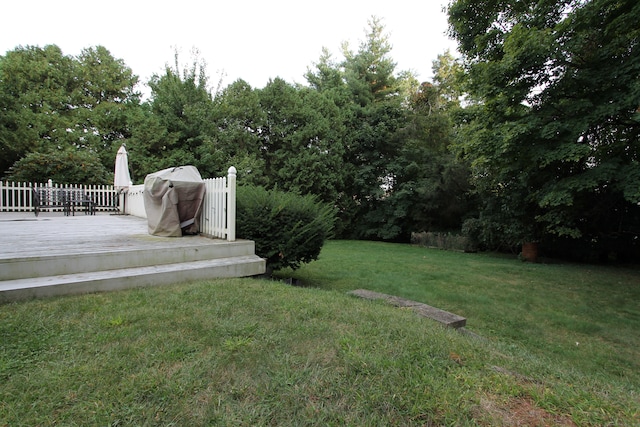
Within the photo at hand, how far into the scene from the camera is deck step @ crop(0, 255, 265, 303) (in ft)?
8.86

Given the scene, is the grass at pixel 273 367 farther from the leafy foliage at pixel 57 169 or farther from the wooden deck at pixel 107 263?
the leafy foliage at pixel 57 169

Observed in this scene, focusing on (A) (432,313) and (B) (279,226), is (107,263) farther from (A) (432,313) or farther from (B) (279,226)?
(A) (432,313)

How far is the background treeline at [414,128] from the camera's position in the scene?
20.4 ft

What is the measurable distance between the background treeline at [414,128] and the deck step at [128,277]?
4.90 metres

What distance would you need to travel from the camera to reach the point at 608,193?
352 inches

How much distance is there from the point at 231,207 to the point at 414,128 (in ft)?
45.4

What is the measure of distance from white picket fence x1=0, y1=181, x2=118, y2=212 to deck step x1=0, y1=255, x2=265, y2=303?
9.32m

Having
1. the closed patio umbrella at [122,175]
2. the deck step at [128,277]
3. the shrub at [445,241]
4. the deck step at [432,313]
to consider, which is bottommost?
the shrub at [445,241]

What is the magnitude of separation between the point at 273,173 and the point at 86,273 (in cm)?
1206

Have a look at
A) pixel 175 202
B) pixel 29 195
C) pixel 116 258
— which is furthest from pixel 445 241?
pixel 29 195

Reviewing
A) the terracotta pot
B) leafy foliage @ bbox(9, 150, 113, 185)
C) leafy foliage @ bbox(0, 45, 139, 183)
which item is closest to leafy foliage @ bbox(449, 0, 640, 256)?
the terracotta pot

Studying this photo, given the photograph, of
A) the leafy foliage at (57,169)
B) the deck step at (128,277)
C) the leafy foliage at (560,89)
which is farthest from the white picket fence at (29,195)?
the leafy foliage at (560,89)

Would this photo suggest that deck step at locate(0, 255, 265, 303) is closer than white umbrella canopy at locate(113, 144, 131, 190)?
Yes

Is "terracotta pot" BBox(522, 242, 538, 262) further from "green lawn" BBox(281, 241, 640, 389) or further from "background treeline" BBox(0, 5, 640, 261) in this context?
"green lawn" BBox(281, 241, 640, 389)
